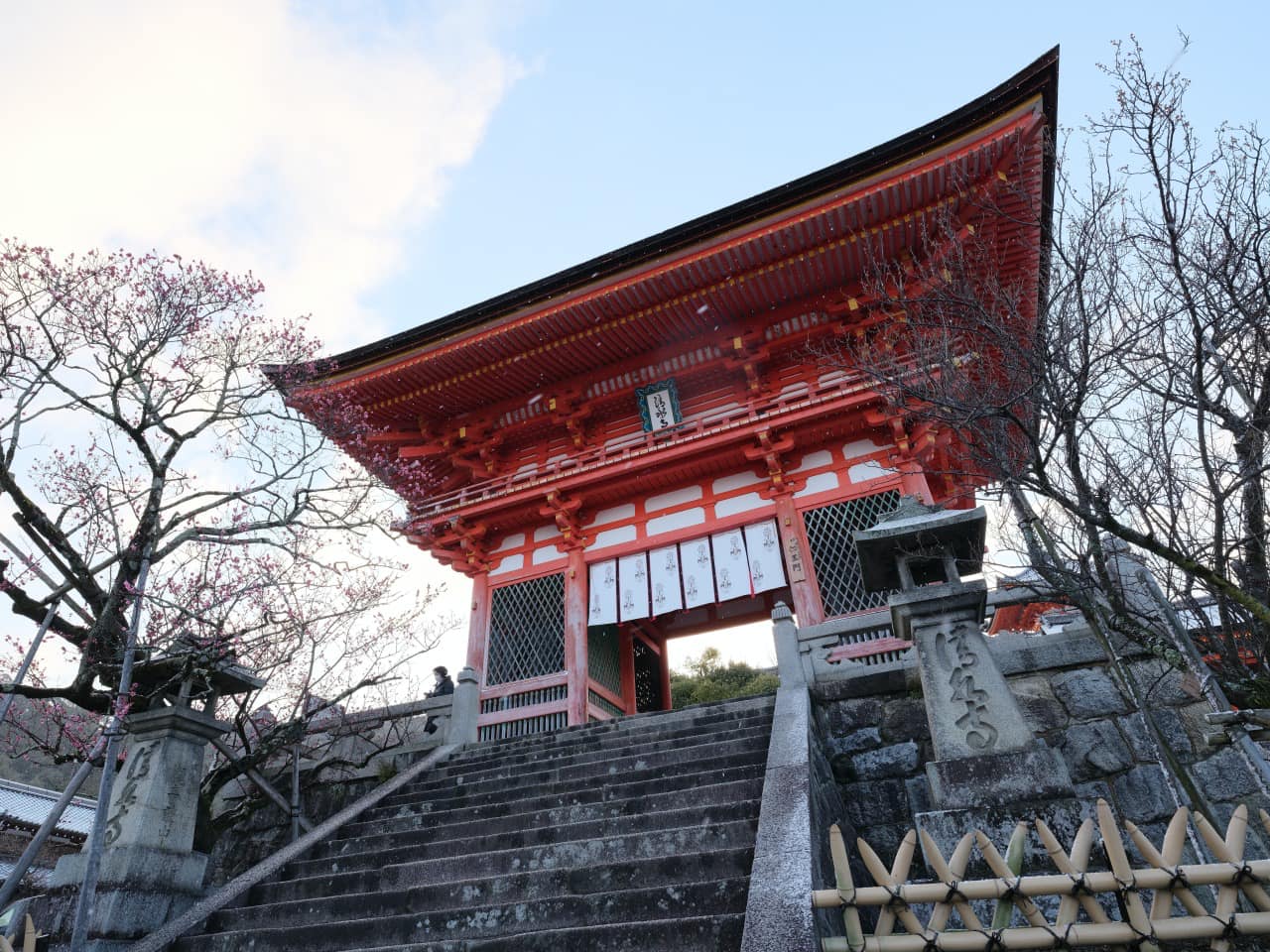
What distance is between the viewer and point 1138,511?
4.90 meters

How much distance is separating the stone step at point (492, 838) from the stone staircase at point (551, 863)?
0.01 meters

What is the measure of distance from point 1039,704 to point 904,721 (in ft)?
3.73

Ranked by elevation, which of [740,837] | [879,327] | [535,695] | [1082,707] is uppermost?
[879,327]

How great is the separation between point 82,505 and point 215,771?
316cm

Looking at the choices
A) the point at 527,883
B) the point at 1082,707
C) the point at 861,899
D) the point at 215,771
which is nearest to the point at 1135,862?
the point at 1082,707

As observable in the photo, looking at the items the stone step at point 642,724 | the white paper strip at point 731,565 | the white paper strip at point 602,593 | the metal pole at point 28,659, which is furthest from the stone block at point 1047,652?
the metal pole at point 28,659

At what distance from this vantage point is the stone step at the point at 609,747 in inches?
260

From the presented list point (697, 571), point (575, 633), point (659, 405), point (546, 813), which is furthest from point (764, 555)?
point (546, 813)

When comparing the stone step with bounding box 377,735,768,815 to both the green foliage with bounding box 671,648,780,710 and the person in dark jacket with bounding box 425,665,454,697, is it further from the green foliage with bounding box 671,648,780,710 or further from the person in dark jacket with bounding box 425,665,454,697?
the green foliage with bounding box 671,648,780,710

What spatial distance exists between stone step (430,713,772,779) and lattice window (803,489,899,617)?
9.52ft

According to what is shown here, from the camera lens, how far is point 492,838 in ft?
17.3

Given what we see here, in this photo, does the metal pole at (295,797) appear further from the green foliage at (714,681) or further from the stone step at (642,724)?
the green foliage at (714,681)

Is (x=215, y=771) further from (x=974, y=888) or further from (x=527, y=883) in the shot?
(x=974, y=888)

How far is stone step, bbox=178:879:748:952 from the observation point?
3725 mm
